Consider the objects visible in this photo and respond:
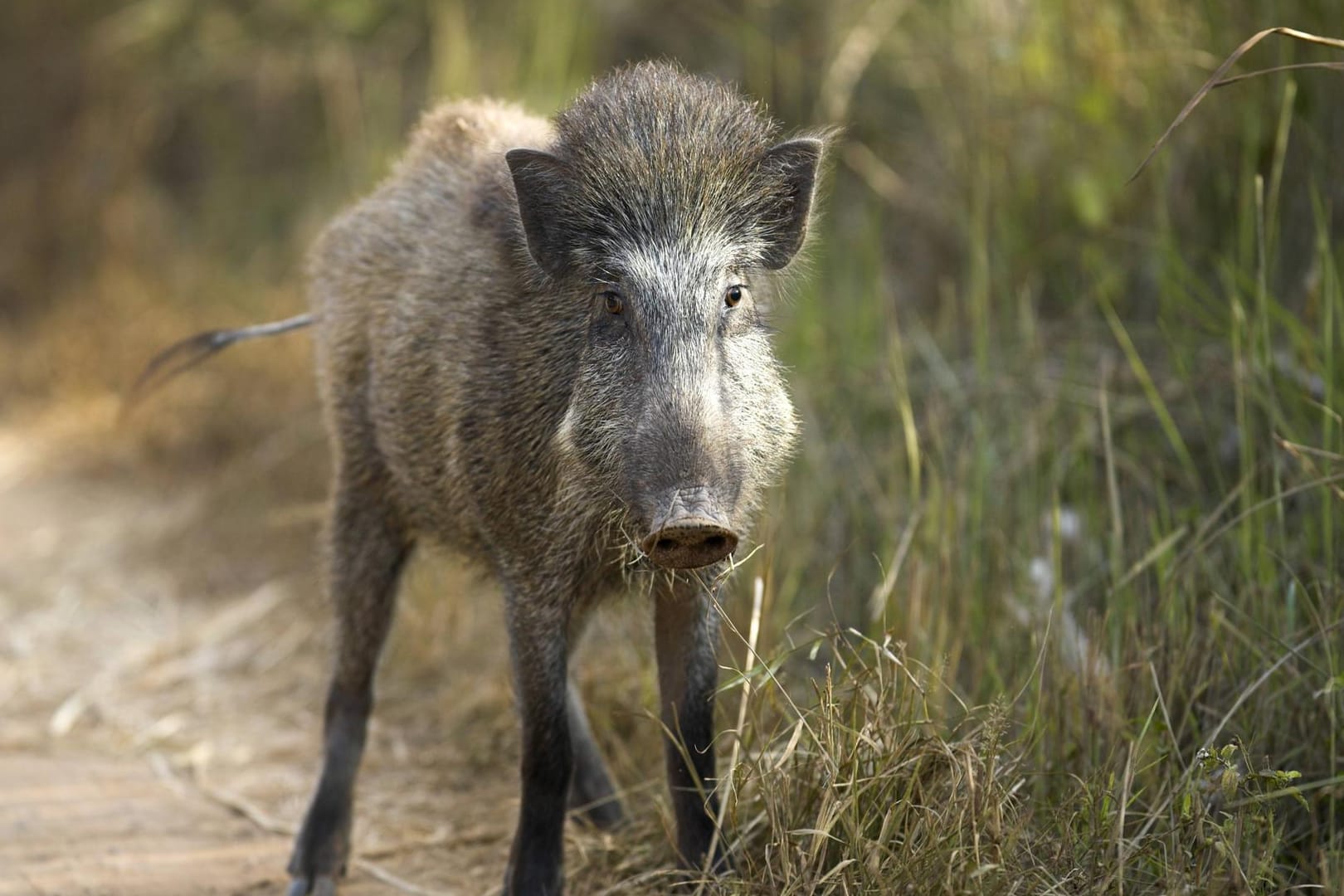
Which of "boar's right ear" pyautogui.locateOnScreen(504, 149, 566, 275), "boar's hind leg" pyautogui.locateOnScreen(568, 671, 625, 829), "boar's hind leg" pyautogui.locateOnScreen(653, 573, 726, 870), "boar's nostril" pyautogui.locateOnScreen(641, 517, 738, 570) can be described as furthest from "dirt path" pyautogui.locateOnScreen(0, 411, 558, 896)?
"boar's right ear" pyautogui.locateOnScreen(504, 149, 566, 275)

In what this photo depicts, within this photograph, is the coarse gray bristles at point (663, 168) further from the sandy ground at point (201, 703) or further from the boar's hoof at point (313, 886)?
the boar's hoof at point (313, 886)

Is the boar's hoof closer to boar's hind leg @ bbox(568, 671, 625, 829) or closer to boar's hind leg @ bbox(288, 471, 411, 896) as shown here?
boar's hind leg @ bbox(288, 471, 411, 896)

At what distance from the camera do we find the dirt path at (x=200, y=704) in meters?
3.60

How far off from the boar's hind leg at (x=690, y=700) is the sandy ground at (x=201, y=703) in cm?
30

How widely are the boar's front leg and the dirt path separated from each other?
366 millimetres

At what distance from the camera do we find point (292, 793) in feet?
13.4

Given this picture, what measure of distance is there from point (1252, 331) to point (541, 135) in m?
1.86

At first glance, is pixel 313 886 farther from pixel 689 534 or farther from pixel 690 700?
pixel 689 534

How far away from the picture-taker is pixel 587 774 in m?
3.78

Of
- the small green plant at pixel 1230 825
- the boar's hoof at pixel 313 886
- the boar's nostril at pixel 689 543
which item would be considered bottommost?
the boar's hoof at pixel 313 886

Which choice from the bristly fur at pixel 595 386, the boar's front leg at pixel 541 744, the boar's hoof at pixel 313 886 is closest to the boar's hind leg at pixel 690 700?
the bristly fur at pixel 595 386

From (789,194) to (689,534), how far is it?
3.23ft

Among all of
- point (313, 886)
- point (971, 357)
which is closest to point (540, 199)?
point (313, 886)

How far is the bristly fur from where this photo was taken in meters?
2.83
